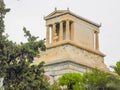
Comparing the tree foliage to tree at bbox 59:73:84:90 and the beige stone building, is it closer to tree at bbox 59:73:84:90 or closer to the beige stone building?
tree at bbox 59:73:84:90

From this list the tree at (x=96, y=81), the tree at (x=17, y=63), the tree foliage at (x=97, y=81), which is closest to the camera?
the tree at (x=17, y=63)

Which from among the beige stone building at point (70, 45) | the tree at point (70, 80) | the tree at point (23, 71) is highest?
the beige stone building at point (70, 45)

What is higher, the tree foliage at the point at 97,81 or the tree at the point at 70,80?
the tree at the point at 70,80

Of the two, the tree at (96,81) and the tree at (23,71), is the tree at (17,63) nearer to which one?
the tree at (23,71)

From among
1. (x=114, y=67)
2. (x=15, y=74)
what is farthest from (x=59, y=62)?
(x=15, y=74)

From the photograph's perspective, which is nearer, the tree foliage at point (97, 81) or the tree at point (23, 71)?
the tree at point (23, 71)

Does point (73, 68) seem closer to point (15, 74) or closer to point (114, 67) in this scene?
point (114, 67)

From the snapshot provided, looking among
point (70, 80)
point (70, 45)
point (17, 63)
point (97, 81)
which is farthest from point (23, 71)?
point (70, 45)

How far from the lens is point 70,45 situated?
55031 millimetres

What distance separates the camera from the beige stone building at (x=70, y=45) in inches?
2076

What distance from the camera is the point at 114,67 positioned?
1328 inches

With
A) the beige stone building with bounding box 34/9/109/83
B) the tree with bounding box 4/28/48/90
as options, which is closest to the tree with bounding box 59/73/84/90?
the beige stone building with bounding box 34/9/109/83

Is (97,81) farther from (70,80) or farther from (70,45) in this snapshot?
(70,45)

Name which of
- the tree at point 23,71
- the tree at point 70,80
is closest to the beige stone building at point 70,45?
the tree at point 70,80
